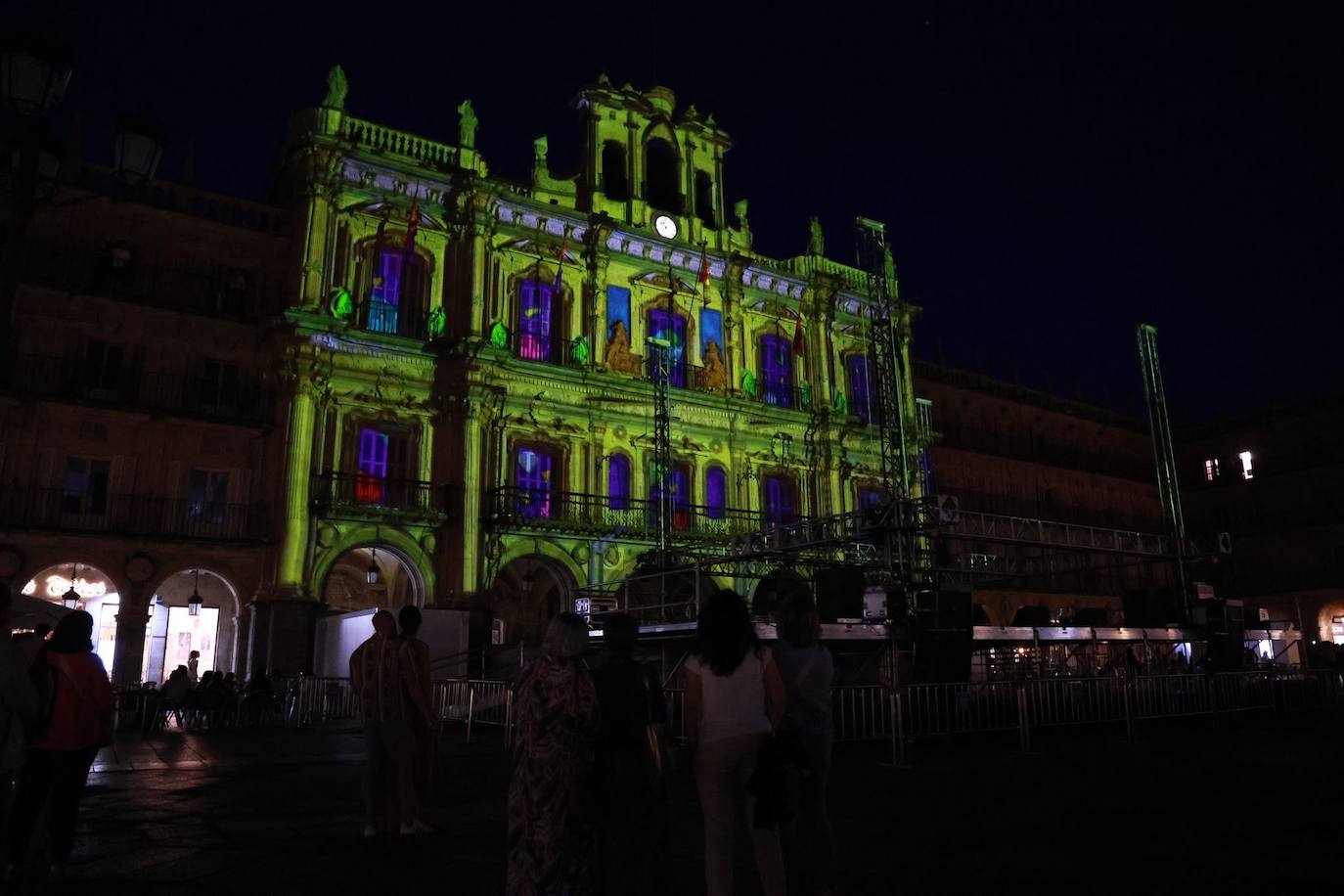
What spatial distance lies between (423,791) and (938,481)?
1227 inches

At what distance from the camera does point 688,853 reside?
20.9ft

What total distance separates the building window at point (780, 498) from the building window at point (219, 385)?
14.5 metres

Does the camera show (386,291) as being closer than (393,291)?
Yes

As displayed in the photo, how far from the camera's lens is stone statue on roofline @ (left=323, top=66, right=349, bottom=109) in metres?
23.7

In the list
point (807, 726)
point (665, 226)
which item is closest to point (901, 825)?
point (807, 726)

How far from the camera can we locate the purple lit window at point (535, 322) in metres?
25.5

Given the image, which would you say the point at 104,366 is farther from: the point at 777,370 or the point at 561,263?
the point at 777,370

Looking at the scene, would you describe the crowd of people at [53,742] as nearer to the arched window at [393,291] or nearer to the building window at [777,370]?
the arched window at [393,291]

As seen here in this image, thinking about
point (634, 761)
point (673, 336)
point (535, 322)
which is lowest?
point (634, 761)

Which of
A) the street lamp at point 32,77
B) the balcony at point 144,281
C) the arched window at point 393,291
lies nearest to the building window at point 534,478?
the arched window at point 393,291

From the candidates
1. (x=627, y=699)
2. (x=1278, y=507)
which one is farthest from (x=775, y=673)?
(x=1278, y=507)

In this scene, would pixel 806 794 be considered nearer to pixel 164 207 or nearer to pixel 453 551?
pixel 453 551

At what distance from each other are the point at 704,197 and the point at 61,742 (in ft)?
87.4

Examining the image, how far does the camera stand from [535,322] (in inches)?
1017
